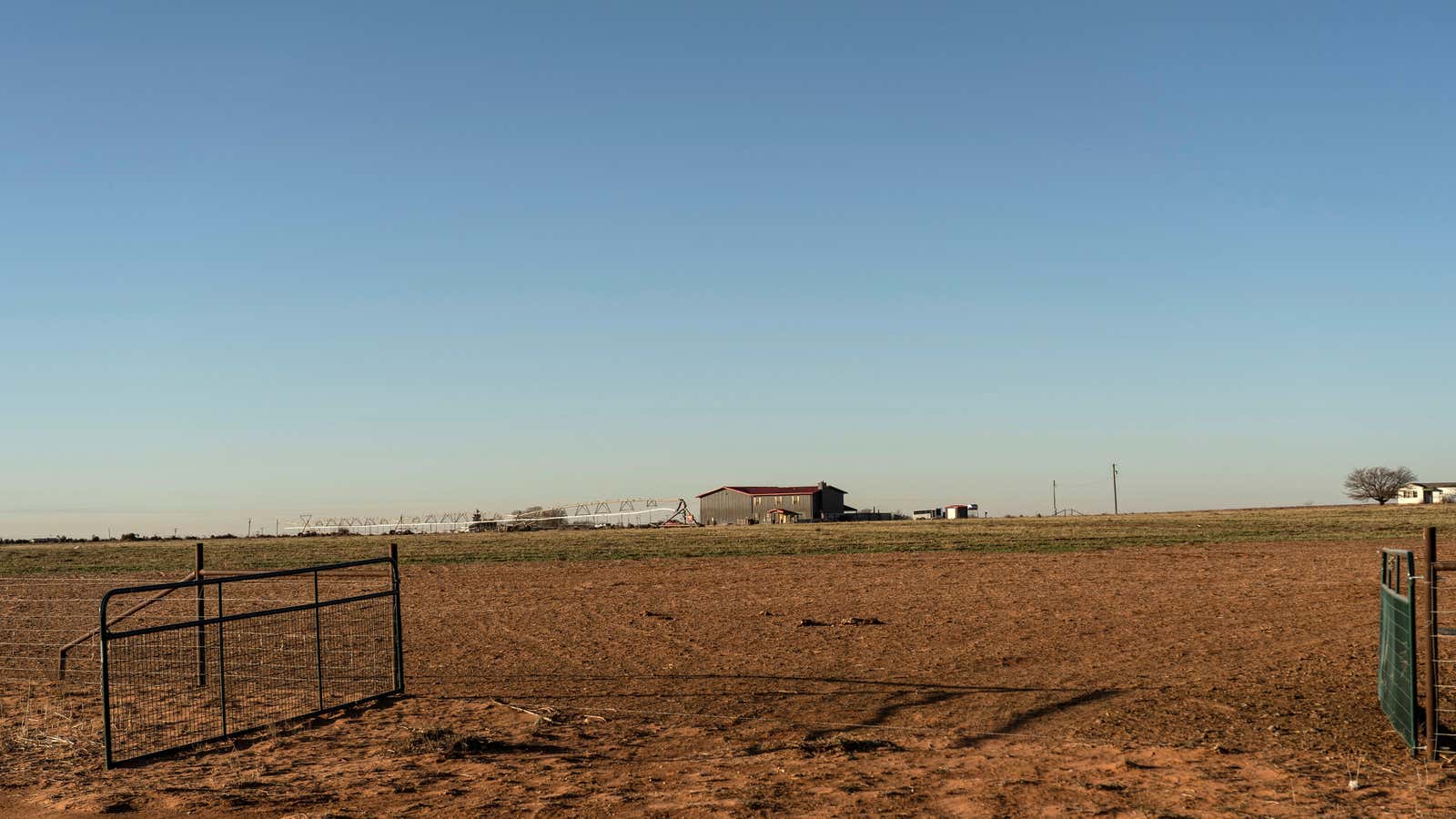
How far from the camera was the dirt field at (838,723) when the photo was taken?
9219 mm

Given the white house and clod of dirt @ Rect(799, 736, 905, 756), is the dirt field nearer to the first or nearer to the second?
clod of dirt @ Rect(799, 736, 905, 756)

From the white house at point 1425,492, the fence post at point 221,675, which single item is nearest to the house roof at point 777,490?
the white house at point 1425,492

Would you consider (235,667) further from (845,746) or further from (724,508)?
(724,508)

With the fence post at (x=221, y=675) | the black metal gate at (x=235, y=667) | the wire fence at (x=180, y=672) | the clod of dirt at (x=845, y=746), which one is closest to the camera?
the clod of dirt at (x=845, y=746)

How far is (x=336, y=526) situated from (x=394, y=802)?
132784mm

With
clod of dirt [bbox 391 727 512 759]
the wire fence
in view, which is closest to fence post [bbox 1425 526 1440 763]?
clod of dirt [bbox 391 727 512 759]

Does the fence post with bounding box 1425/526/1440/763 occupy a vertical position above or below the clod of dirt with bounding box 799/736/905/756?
above

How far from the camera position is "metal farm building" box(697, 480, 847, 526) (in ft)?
409

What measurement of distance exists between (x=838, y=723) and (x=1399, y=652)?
5543mm

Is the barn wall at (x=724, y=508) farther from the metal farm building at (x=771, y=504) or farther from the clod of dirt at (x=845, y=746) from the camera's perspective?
the clod of dirt at (x=845, y=746)

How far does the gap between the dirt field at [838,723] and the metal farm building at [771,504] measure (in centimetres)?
10034

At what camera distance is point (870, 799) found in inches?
353

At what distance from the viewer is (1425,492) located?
146 m

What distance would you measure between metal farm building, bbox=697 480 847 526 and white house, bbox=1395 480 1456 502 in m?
72.8
